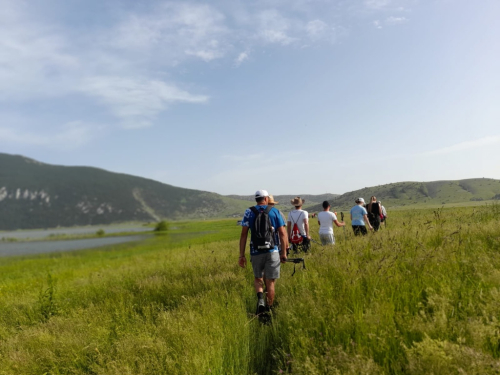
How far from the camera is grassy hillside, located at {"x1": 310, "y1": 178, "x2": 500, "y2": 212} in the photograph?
124988mm

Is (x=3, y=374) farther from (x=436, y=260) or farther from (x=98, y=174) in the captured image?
(x=98, y=174)

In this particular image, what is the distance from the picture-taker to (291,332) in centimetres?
383

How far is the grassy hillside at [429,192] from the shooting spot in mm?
124988

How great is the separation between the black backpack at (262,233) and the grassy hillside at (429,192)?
119816 millimetres

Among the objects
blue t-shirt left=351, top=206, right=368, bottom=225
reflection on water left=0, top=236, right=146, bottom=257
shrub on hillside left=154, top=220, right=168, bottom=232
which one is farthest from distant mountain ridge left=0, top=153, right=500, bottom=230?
blue t-shirt left=351, top=206, right=368, bottom=225

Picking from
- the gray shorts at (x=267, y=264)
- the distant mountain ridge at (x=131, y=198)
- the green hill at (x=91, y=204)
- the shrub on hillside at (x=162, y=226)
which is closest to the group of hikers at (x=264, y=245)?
the gray shorts at (x=267, y=264)

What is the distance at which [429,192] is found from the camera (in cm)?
13838

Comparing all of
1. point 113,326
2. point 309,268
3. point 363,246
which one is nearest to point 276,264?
point 309,268

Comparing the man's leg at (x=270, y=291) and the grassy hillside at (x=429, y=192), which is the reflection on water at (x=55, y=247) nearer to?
the man's leg at (x=270, y=291)

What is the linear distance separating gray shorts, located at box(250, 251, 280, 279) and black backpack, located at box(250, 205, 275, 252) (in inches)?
6.4

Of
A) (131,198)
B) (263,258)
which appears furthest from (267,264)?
(131,198)

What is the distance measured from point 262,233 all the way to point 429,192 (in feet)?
525

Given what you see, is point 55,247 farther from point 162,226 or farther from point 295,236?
point 295,236

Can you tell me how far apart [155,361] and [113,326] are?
285 cm
